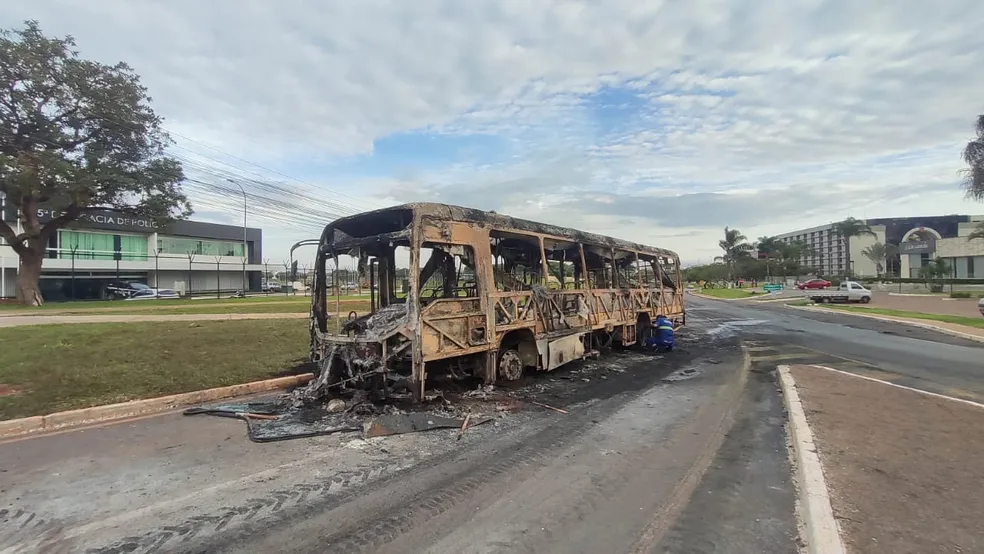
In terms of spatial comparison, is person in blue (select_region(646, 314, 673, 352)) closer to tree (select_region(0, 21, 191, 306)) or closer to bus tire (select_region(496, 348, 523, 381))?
bus tire (select_region(496, 348, 523, 381))

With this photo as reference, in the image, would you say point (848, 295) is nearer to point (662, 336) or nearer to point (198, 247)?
point (662, 336)

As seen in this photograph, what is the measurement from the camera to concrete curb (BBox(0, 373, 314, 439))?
6430mm

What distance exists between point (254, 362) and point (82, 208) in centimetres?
2340

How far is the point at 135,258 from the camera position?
5197 cm

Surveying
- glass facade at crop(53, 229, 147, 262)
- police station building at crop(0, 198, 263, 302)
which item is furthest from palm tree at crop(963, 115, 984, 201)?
glass facade at crop(53, 229, 147, 262)

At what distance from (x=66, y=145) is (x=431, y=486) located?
30.5 m

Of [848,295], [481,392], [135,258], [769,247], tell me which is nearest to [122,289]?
[135,258]

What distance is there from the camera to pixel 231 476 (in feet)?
15.7

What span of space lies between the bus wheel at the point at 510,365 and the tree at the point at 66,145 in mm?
24909

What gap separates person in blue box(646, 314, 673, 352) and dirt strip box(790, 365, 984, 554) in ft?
19.9

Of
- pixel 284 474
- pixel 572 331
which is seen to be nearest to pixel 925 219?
pixel 572 331

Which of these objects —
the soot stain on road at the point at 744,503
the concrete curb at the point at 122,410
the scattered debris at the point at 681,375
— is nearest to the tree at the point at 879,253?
the scattered debris at the point at 681,375

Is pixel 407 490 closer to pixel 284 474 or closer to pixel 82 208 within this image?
pixel 284 474

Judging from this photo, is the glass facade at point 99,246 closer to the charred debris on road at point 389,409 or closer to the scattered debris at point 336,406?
the charred debris on road at point 389,409
